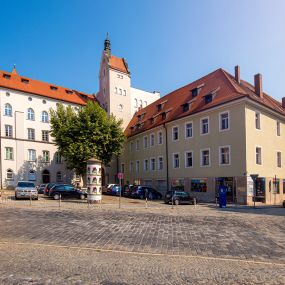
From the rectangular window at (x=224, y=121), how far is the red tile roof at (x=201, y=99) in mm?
1317

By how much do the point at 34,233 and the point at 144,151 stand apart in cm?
3442

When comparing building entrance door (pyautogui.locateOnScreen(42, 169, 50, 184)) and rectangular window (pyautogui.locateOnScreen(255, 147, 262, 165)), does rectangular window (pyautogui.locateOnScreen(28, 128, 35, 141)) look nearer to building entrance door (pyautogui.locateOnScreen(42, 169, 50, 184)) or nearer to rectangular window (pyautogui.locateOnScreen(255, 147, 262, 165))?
building entrance door (pyautogui.locateOnScreen(42, 169, 50, 184))

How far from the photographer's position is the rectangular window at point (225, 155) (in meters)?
30.5

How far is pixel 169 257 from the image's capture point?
8.31 meters

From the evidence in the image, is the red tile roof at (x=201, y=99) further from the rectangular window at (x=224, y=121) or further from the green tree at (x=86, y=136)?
the green tree at (x=86, y=136)

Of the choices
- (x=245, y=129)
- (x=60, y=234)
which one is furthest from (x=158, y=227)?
(x=245, y=129)

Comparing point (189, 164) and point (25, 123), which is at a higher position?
point (25, 123)

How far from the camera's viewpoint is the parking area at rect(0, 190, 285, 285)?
6.57 metres

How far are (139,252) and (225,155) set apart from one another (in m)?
23.7

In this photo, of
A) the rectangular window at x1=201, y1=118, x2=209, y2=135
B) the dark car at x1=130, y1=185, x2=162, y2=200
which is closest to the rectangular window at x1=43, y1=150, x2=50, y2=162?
the dark car at x1=130, y1=185, x2=162, y2=200

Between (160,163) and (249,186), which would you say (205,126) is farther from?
(160,163)

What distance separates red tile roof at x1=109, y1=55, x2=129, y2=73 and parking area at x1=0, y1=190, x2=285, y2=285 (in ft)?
154

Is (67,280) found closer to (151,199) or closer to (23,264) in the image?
(23,264)

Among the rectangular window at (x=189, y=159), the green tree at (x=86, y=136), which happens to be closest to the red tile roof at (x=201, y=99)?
the rectangular window at (x=189, y=159)
